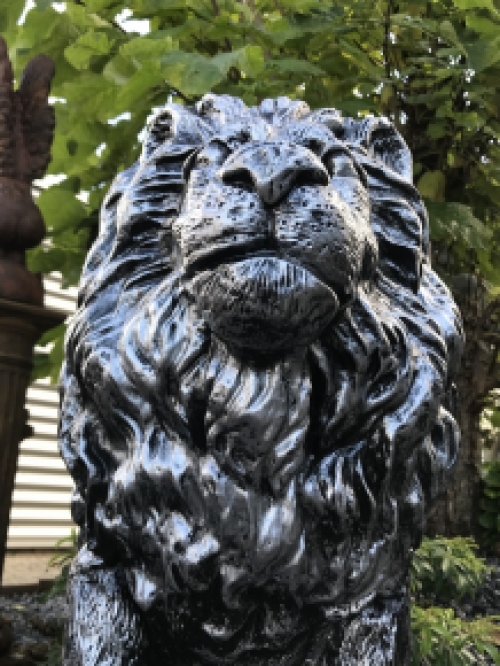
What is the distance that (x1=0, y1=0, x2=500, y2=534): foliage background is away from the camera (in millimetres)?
2035

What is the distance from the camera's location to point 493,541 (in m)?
4.51

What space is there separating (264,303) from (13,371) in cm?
143

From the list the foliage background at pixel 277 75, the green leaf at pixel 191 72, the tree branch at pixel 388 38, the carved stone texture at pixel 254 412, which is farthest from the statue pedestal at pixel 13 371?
the tree branch at pixel 388 38

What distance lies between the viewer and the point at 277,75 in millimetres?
2492

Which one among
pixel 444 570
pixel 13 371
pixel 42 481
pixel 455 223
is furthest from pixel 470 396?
pixel 42 481

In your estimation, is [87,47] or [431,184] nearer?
[87,47]

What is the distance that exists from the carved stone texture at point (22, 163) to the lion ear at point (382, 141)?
3.73 feet

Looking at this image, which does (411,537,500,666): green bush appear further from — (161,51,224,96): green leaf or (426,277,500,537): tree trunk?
(161,51,224,96): green leaf

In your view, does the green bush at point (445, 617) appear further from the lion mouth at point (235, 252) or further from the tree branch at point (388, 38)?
the tree branch at point (388, 38)

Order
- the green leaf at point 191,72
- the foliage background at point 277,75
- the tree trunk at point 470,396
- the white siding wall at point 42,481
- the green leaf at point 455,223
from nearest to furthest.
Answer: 1. the green leaf at point 191,72
2. the foliage background at point 277,75
3. the green leaf at point 455,223
4. the tree trunk at point 470,396
5. the white siding wall at point 42,481

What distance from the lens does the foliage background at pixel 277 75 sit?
2.04m

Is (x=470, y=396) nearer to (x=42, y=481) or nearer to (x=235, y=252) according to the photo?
(x=235, y=252)

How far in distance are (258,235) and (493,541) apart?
412cm

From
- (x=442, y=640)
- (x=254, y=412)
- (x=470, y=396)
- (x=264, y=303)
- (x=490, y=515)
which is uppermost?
(x=264, y=303)
